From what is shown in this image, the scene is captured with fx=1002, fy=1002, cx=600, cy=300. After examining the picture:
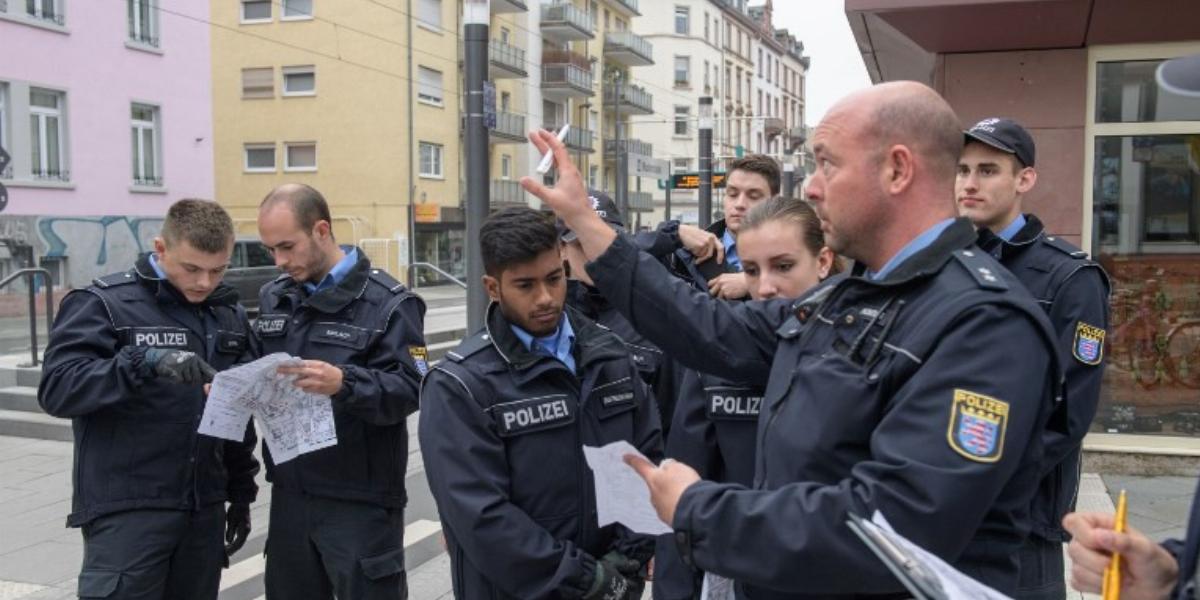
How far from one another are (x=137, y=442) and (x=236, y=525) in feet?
2.16

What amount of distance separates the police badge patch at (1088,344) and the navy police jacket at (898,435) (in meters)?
1.19

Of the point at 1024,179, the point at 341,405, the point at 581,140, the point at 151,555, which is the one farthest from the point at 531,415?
the point at 581,140

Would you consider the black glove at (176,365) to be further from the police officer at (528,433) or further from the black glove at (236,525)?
the police officer at (528,433)

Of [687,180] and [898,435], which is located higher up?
[687,180]

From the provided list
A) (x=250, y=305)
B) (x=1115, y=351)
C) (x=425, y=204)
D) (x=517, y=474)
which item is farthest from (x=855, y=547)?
(x=425, y=204)

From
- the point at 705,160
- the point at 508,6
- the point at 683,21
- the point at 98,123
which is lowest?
the point at 705,160

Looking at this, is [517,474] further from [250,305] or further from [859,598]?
[250,305]

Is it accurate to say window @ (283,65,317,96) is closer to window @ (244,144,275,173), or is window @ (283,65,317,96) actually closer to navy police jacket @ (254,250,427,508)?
window @ (244,144,275,173)

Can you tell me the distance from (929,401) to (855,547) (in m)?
0.28

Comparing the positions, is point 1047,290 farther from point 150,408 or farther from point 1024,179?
point 150,408

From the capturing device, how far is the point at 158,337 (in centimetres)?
352

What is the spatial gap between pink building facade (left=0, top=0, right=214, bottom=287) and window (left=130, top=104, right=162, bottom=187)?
23mm

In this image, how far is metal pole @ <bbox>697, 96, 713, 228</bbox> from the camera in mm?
14598

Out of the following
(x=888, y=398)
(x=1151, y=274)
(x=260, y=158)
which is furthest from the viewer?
(x=260, y=158)
